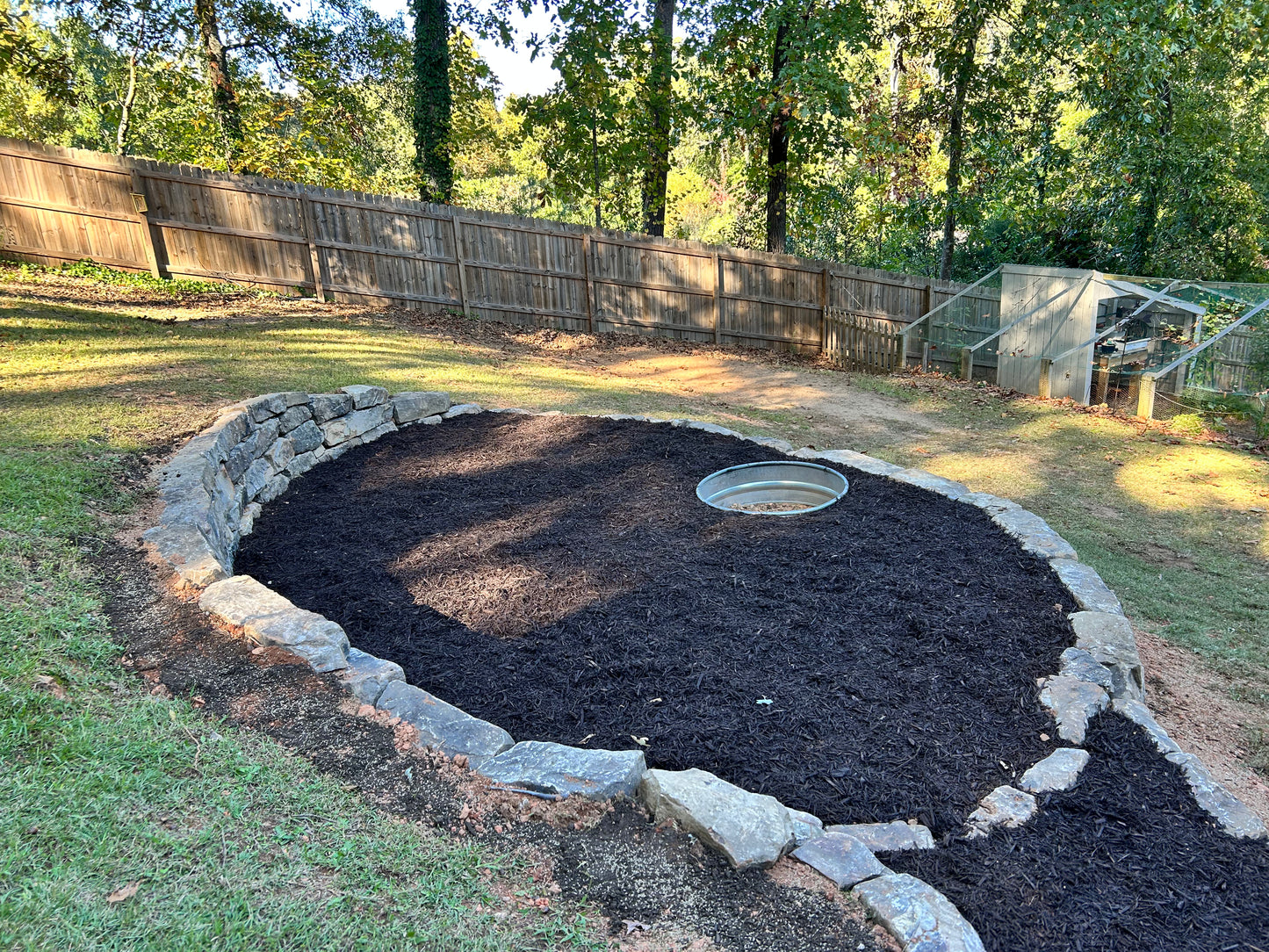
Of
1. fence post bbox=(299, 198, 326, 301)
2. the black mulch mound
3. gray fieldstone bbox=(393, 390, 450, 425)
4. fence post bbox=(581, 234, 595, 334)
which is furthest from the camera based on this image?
fence post bbox=(581, 234, 595, 334)

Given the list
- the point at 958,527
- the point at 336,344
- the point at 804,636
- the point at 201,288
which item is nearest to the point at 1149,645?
the point at 958,527

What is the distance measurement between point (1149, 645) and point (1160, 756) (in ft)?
5.92

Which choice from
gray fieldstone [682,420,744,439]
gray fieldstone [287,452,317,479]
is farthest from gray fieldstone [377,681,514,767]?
gray fieldstone [682,420,744,439]

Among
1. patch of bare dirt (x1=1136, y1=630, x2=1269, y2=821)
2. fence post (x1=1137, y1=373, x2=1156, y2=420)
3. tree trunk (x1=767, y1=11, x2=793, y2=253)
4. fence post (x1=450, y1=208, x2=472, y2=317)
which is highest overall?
tree trunk (x1=767, y1=11, x2=793, y2=253)

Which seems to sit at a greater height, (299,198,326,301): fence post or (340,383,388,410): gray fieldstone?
(299,198,326,301): fence post

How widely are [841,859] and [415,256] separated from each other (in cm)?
1068

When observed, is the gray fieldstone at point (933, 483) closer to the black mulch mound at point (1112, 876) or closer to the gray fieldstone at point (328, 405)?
the black mulch mound at point (1112, 876)

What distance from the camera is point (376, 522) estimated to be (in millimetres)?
4727

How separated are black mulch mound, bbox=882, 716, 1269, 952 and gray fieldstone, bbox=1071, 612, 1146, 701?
632 mm

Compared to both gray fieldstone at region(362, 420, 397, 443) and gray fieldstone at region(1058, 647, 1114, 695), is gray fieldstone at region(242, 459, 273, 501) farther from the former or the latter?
gray fieldstone at region(1058, 647, 1114, 695)

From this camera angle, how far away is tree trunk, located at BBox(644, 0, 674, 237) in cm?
1306

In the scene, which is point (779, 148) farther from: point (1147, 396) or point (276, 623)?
point (276, 623)

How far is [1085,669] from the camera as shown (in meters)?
3.22

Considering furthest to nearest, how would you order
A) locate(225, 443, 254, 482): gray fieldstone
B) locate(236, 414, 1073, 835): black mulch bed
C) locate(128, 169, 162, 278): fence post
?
locate(128, 169, 162, 278): fence post, locate(225, 443, 254, 482): gray fieldstone, locate(236, 414, 1073, 835): black mulch bed
